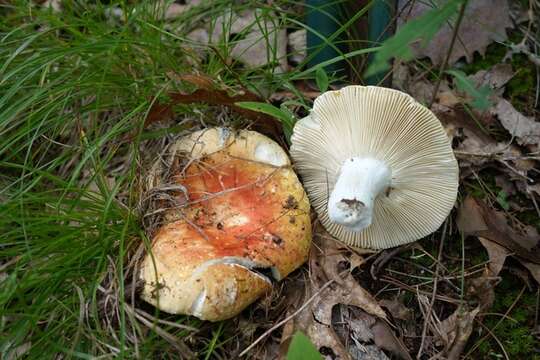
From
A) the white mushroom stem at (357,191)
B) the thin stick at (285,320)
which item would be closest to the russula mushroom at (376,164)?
the white mushroom stem at (357,191)

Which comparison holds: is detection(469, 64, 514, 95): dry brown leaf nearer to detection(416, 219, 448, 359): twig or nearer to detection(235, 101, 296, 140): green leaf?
detection(416, 219, 448, 359): twig

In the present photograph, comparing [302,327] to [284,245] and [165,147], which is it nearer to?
[284,245]

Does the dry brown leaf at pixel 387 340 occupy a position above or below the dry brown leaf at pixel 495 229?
below

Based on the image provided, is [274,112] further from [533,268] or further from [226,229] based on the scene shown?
[533,268]

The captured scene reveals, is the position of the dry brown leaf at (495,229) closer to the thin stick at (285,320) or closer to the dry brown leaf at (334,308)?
the dry brown leaf at (334,308)

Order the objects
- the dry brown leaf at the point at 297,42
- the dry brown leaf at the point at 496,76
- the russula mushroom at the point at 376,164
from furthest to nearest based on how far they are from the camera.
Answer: the dry brown leaf at the point at 297,42
the dry brown leaf at the point at 496,76
the russula mushroom at the point at 376,164

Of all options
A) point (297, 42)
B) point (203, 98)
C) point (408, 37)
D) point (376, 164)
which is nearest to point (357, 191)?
point (376, 164)
